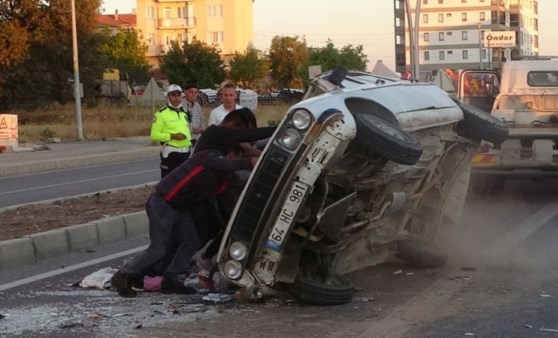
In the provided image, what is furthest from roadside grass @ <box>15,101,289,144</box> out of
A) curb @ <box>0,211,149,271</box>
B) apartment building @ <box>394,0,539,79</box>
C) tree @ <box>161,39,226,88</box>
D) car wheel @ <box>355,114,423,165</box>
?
apartment building @ <box>394,0,539,79</box>

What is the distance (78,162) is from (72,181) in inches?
206

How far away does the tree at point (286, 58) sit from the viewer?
9356cm

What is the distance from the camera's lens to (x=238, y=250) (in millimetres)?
6180

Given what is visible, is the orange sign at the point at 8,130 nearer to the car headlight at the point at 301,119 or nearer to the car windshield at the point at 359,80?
the car windshield at the point at 359,80

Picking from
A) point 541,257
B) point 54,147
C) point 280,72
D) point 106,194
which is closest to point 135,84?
point 280,72

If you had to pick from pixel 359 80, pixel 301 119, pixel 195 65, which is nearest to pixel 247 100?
pixel 359 80

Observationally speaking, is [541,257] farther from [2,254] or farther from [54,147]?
[54,147]

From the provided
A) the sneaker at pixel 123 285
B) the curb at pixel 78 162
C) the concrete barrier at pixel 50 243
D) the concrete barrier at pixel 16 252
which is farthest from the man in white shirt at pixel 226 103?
the curb at pixel 78 162

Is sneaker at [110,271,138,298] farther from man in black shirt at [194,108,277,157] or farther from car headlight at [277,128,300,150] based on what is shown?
car headlight at [277,128,300,150]

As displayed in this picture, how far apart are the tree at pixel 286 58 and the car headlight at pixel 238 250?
86.4m

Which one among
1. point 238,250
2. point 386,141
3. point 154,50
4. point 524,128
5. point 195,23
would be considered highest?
point 195,23

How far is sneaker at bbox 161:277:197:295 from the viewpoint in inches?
276

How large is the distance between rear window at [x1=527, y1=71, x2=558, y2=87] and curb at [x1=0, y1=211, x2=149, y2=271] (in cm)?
654

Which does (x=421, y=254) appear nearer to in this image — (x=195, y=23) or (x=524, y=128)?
(x=524, y=128)
